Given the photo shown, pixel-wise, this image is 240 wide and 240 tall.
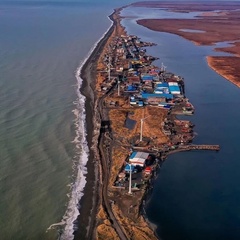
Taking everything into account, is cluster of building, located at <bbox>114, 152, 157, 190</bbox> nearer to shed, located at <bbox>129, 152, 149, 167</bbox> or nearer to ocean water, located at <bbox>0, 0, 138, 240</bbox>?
shed, located at <bbox>129, 152, 149, 167</bbox>

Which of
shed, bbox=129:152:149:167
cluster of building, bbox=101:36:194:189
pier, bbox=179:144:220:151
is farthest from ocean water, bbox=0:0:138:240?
pier, bbox=179:144:220:151

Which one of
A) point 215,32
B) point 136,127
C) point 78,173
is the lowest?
point 215,32

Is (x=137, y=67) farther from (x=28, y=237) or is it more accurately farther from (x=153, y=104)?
(x=28, y=237)

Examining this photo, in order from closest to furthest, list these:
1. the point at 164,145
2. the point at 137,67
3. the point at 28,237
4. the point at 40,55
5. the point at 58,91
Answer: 1. the point at 28,237
2. the point at 164,145
3. the point at 58,91
4. the point at 137,67
5. the point at 40,55

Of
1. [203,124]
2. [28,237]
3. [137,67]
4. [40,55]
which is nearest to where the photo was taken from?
[28,237]

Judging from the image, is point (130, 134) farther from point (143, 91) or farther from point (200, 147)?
point (143, 91)

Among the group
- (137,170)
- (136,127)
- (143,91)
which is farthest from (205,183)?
(143,91)

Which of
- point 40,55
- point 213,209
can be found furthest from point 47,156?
point 40,55
